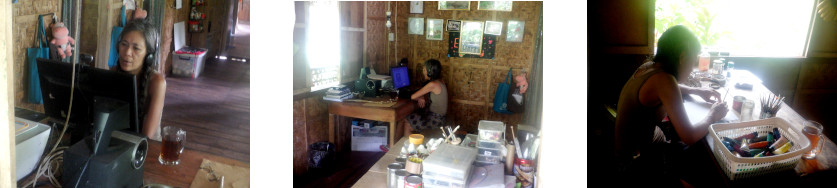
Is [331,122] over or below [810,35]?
below

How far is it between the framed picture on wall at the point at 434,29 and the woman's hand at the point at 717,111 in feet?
11.4

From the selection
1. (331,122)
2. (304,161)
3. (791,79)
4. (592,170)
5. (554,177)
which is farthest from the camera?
(331,122)

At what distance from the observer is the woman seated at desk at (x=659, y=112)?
4.72 feet

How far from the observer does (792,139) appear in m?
1.37

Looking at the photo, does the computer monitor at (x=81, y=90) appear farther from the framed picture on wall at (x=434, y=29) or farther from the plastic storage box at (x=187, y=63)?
the framed picture on wall at (x=434, y=29)

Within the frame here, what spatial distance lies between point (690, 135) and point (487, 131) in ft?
3.79

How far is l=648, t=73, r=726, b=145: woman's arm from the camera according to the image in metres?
1.45

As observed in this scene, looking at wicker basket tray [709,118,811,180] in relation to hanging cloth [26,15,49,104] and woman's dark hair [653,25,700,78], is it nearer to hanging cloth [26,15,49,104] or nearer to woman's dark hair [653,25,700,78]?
woman's dark hair [653,25,700,78]

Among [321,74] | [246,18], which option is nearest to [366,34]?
[321,74]

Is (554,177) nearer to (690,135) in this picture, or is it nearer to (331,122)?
(690,135)

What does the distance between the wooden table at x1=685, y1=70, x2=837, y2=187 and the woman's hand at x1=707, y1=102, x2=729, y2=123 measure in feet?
0.05

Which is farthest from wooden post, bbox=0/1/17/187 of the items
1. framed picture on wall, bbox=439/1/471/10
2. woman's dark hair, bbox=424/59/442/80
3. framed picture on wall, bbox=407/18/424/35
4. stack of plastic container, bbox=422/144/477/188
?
framed picture on wall, bbox=439/1/471/10

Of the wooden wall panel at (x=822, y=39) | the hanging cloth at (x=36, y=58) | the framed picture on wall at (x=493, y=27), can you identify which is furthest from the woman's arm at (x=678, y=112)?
the framed picture on wall at (x=493, y=27)

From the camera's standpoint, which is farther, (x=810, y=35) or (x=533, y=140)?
(x=533, y=140)
